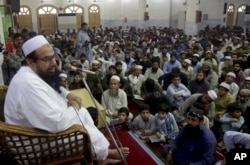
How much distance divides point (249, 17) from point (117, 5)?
310 inches

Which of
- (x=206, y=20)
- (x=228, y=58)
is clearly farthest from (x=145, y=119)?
(x=206, y=20)

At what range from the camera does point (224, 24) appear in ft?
46.1

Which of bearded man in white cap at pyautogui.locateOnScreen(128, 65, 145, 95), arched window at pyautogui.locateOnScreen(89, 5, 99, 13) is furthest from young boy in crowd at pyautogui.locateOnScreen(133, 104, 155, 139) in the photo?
arched window at pyautogui.locateOnScreen(89, 5, 99, 13)

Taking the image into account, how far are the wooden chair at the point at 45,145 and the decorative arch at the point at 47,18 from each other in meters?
15.1

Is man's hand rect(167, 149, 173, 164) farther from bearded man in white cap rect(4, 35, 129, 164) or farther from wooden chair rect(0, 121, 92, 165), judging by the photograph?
bearded man in white cap rect(4, 35, 129, 164)

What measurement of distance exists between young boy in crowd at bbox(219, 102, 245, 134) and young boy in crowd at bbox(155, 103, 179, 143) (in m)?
0.72

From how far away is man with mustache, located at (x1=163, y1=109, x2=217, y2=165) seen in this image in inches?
106

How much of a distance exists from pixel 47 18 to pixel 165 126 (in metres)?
14.0

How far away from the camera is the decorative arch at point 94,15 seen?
16484 millimetres

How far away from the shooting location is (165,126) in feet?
11.7

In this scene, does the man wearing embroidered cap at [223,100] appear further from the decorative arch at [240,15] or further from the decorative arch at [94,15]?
the decorative arch at [94,15]

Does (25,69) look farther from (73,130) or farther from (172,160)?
(172,160)

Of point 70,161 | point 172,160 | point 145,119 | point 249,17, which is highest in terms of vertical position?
point 249,17

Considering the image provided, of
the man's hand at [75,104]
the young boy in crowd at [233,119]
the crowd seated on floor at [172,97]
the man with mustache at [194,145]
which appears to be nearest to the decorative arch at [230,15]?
the crowd seated on floor at [172,97]
